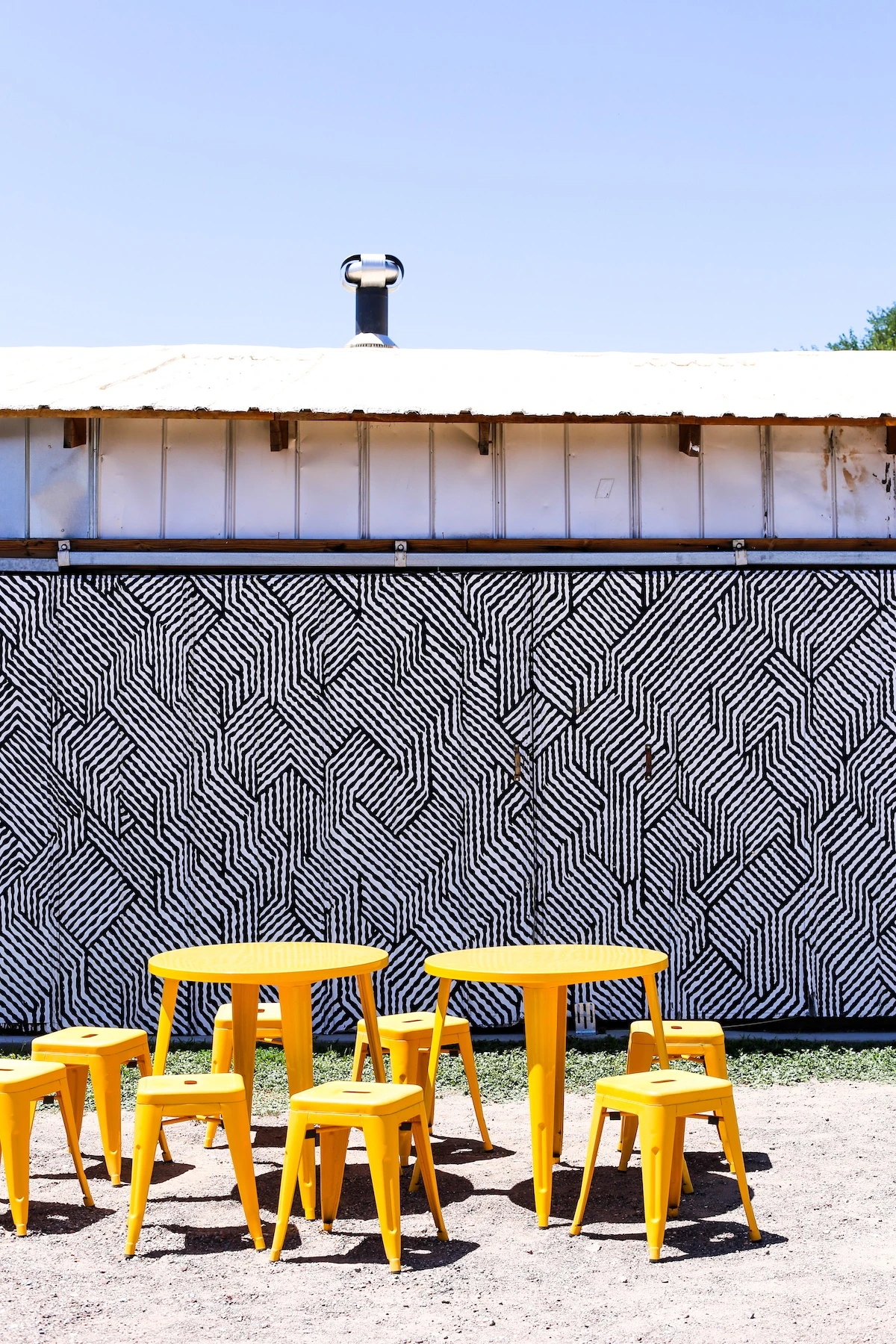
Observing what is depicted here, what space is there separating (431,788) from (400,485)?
186cm

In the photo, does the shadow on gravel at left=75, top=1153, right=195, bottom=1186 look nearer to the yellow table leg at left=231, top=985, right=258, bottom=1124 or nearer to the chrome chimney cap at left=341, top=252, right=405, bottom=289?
the yellow table leg at left=231, top=985, right=258, bottom=1124

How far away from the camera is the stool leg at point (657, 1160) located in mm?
3830

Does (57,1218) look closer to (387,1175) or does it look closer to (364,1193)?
(364,1193)

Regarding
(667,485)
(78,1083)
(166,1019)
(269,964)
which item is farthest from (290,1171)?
(667,485)

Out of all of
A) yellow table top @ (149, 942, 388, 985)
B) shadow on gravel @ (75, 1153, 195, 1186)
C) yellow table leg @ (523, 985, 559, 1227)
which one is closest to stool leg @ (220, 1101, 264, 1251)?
yellow table top @ (149, 942, 388, 985)

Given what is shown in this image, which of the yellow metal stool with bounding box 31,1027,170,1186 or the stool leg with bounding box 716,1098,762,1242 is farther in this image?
the yellow metal stool with bounding box 31,1027,170,1186

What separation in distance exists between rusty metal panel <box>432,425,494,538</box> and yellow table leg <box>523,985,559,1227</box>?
3.62 m

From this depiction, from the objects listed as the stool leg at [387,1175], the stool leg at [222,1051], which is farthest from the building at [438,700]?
the stool leg at [387,1175]

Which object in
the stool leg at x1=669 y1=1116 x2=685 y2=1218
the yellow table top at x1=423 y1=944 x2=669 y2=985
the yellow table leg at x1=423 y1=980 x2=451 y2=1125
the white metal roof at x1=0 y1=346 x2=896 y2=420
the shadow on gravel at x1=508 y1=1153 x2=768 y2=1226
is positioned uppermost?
the white metal roof at x1=0 y1=346 x2=896 y2=420

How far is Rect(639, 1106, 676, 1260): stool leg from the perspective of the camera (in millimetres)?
3830

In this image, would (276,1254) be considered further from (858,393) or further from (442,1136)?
(858,393)

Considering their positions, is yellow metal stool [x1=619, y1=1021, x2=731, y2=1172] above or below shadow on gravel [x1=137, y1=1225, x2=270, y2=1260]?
above

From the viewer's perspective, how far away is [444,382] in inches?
320

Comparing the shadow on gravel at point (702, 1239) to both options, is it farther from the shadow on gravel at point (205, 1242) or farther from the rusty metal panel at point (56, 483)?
the rusty metal panel at point (56, 483)
